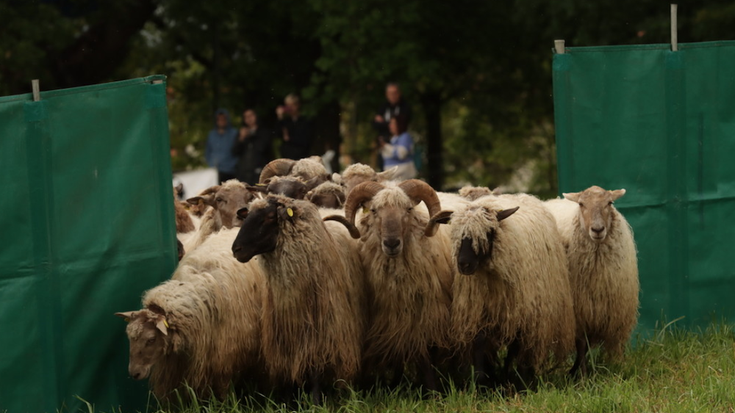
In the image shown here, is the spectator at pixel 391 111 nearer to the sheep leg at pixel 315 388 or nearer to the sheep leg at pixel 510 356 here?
the sheep leg at pixel 510 356

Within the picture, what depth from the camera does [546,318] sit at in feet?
25.5

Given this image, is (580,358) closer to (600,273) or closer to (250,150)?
(600,273)

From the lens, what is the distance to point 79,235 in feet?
23.9

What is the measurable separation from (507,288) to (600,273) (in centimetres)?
88

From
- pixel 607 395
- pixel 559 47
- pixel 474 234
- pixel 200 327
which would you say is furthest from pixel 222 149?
pixel 607 395

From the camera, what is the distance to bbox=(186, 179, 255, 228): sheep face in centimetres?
884

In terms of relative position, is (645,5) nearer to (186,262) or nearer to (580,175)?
(580,175)

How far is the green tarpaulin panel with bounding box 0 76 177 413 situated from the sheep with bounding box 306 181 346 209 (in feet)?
5.10

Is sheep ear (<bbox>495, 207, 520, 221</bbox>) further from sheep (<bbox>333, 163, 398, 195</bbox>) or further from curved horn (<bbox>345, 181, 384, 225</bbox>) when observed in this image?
sheep (<bbox>333, 163, 398, 195</bbox>)

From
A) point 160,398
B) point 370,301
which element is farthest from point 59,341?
point 370,301

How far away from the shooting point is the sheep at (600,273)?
318 inches

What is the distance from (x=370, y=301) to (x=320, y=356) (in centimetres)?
69

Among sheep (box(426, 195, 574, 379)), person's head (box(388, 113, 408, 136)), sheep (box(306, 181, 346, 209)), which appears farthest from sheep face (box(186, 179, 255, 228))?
person's head (box(388, 113, 408, 136))

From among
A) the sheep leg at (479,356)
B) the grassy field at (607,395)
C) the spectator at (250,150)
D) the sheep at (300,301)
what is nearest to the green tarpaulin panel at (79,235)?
the grassy field at (607,395)
